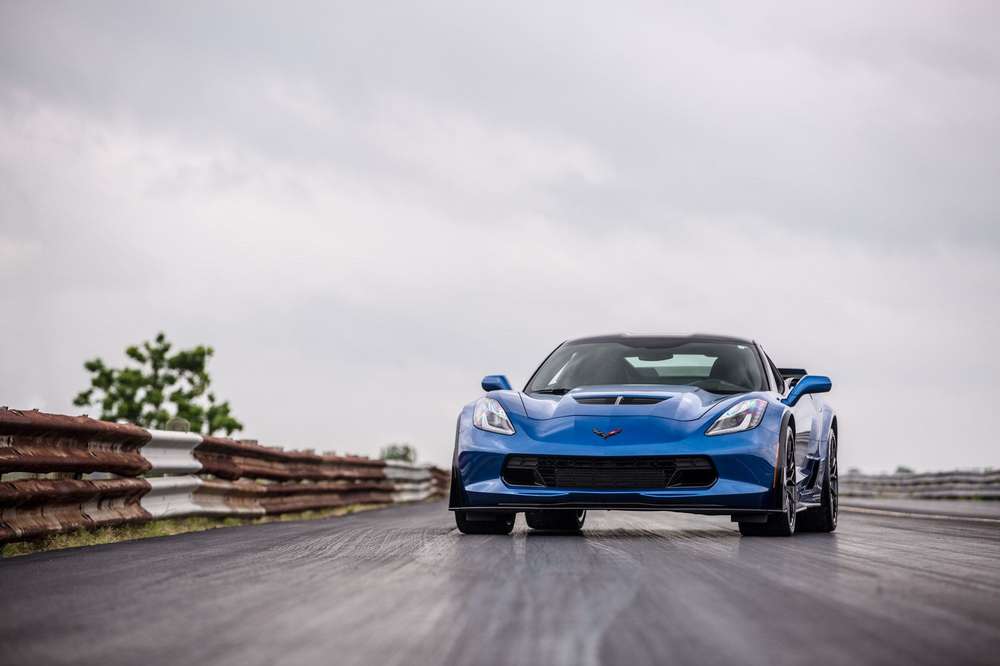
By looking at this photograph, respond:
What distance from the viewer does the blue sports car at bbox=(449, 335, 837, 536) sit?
8.02 meters

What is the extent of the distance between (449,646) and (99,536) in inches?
206

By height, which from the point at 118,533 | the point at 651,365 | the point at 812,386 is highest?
the point at 651,365

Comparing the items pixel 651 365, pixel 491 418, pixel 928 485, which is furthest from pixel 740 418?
pixel 928 485

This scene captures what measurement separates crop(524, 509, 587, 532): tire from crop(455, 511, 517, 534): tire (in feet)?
1.91

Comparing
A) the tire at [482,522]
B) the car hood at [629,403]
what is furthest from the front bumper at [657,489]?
the tire at [482,522]

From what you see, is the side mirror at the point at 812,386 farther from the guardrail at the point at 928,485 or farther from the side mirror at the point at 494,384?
the guardrail at the point at 928,485

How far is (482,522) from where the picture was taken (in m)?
8.68

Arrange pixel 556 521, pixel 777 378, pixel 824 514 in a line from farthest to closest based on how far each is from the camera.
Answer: pixel 777 378 < pixel 824 514 < pixel 556 521

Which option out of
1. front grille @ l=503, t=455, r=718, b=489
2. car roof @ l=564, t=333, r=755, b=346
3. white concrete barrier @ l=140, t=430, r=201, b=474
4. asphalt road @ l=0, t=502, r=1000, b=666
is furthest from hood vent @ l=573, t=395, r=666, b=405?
white concrete barrier @ l=140, t=430, r=201, b=474

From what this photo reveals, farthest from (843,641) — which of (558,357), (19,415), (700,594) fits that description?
(558,357)

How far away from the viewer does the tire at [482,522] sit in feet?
28.3

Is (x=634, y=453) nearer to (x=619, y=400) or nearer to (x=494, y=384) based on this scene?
(x=619, y=400)

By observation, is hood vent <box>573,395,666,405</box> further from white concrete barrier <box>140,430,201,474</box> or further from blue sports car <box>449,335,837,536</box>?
white concrete barrier <box>140,430,201,474</box>

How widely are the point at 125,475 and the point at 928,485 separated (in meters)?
24.2
